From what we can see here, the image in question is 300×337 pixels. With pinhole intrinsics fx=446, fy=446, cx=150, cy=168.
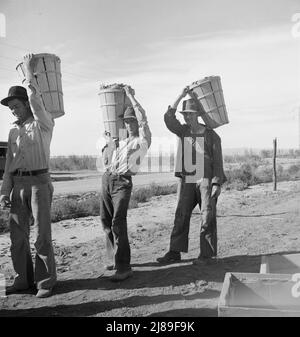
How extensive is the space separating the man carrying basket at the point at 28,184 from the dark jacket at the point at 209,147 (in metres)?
1.69

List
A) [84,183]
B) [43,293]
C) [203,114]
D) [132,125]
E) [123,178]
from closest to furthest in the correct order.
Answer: [43,293]
[123,178]
[132,125]
[203,114]
[84,183]

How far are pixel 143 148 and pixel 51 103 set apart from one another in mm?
1178

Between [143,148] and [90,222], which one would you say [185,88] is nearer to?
[143,148]

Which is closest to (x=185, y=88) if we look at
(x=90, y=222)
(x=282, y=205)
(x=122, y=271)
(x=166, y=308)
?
(x=122, y=271)

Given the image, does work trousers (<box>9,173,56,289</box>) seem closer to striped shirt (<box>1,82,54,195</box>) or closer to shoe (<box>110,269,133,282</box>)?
striped shirt (<box>1,82,54,195</box>)

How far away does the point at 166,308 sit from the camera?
436 cm

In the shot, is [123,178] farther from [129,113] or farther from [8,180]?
[8,180]

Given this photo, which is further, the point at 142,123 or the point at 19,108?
the point at 142,123

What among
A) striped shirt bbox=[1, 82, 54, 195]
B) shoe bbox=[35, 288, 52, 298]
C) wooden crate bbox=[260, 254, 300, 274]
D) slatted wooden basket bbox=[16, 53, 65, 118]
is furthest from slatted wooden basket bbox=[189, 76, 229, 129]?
shoe bbox=[35, 288, 52, 298]

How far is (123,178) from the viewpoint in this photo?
5.29m

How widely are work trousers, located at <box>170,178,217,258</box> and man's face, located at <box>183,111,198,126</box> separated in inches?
29.7

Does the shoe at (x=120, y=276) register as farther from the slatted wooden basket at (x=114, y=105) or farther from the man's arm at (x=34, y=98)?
the man's arm at (x=34, y=98)

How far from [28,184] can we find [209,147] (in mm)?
2346

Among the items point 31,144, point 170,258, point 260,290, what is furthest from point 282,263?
point 31,144
